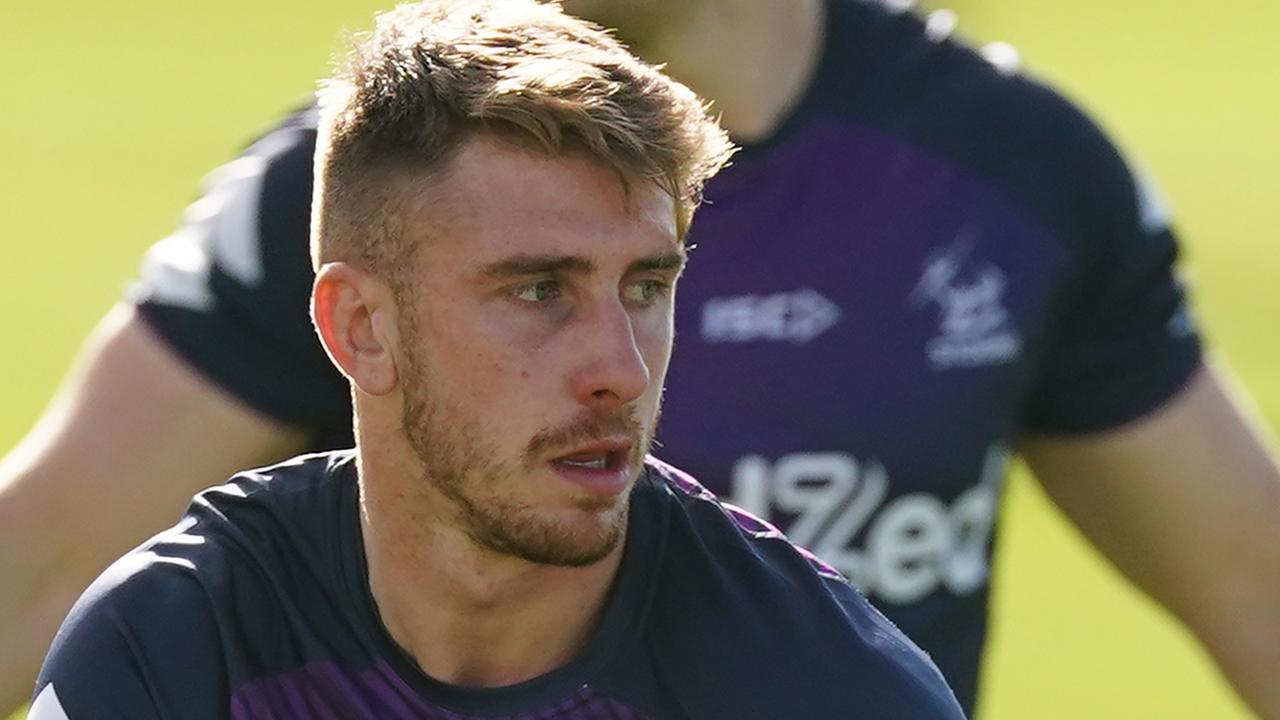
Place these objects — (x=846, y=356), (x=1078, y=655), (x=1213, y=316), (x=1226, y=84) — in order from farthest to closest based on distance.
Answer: (x=1226, y=84) → (x=1213, y=316) → (x=1078, y=655) → (x=846, y=356)

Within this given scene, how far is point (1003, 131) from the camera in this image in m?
3.68

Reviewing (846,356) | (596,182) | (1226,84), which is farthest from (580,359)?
(1226,84)

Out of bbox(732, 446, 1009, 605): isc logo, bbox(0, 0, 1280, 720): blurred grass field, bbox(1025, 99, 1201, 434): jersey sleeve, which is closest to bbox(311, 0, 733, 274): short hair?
bbox(732, 446, 1009, 605): isc logo

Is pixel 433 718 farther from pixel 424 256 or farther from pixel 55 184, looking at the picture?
pixel 55 184

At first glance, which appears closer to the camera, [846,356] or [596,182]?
[596,182]

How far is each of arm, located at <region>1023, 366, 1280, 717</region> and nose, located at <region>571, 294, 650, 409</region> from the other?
1203 mm

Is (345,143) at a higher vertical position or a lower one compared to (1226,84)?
higher

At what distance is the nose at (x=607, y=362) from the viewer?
2656mm

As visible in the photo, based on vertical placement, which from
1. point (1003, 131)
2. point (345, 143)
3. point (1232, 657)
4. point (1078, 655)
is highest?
point (345, 143)

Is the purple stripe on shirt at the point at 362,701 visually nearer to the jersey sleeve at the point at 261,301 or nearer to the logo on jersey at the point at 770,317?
the jersey sleeve at the point at 261,301

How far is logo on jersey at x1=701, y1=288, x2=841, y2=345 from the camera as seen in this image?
3531 millimetres

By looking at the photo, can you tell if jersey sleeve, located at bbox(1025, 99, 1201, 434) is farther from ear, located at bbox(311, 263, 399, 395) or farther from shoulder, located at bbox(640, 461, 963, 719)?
ear, located at bbox(311, 263, 399, 395)

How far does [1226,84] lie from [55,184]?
628 cm

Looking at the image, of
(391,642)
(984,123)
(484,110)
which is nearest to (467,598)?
(391,642)
